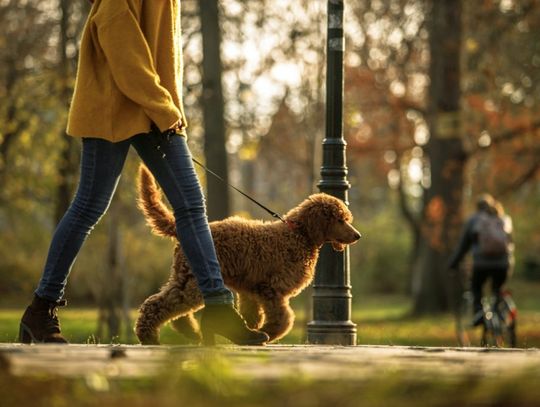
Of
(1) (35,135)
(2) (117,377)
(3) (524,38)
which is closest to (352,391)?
(2) (117,377)

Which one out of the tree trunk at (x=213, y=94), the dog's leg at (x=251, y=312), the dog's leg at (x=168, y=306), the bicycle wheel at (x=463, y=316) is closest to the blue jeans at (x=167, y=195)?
the dog's leg at (x=168, y=306)

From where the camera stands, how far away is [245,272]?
803 centimetres

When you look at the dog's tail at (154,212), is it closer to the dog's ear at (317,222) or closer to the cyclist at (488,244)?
the dog's ear at (317,222)

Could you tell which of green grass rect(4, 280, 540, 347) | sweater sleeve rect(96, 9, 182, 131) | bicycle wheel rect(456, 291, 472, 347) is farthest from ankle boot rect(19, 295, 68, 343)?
bicycle wheel rect(456, 291, 472, 347)

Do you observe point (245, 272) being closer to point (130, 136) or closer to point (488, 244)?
point (130, 136)

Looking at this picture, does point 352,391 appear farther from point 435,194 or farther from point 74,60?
point 435,194

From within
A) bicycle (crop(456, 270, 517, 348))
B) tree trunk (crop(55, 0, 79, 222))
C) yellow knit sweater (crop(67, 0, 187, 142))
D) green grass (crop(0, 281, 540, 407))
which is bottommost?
green grass (crop(0, 281, 540, 407))

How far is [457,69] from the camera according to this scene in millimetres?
26766

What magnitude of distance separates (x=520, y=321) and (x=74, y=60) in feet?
36.7

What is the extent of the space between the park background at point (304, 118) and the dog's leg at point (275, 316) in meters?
8.39

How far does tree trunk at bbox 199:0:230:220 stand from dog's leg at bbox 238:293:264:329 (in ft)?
45.2

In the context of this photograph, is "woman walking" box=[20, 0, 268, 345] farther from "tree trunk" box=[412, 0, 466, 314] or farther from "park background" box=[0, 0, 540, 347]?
"tree trunk" box=[412, 0, 466, 314]

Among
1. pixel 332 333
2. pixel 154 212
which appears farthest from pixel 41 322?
pixel 332 333

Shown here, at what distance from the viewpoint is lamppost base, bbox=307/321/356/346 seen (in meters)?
9.84
